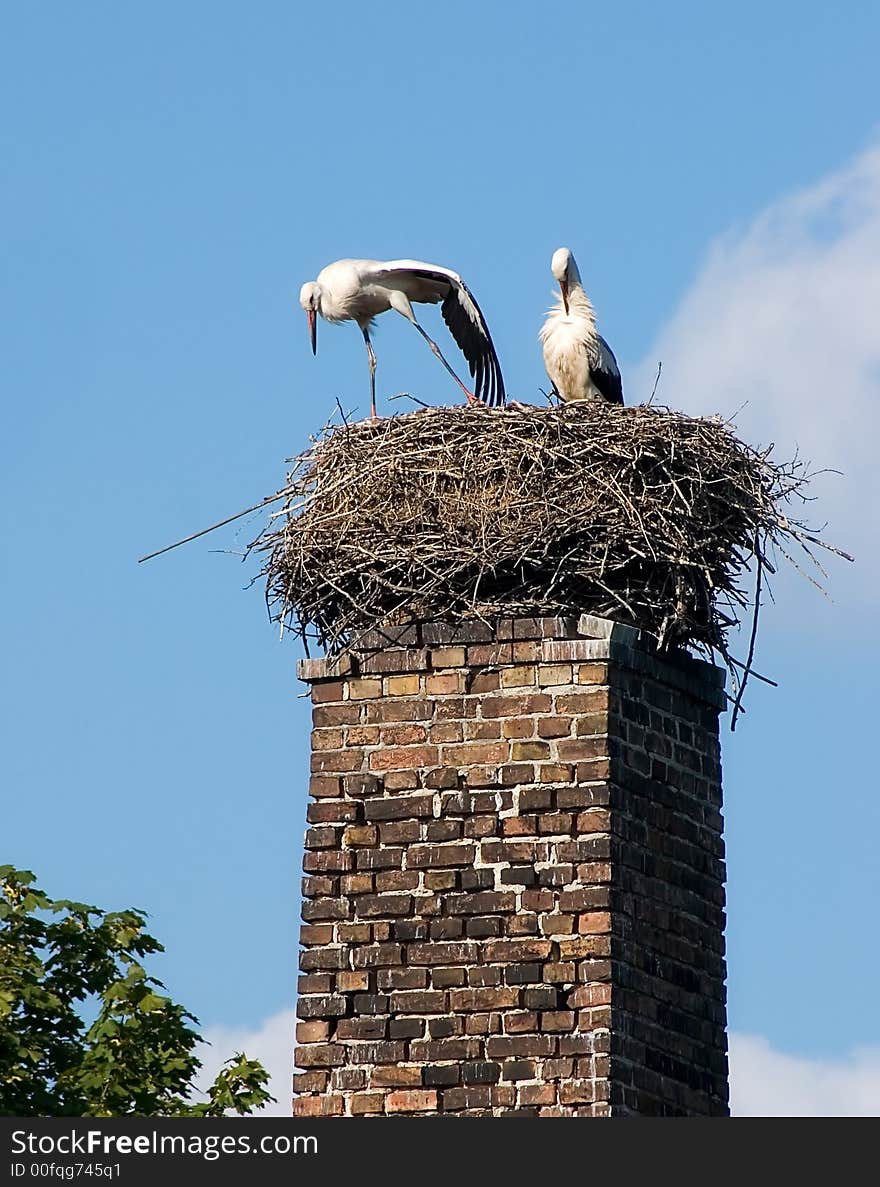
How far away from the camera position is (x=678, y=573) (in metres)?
12.8

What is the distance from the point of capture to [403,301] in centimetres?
1616

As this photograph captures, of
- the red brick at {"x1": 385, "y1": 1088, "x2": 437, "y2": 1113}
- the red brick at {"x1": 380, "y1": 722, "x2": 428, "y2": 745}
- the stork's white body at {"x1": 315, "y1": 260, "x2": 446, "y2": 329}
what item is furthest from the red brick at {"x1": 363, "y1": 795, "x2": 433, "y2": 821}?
the stork's white body at {"x1": 315, "y1": 260, "x2": 446, "y2": 329}

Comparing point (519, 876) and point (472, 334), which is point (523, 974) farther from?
point (472, 334)

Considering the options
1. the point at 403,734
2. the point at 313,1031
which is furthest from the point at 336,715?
the point at 313,1031

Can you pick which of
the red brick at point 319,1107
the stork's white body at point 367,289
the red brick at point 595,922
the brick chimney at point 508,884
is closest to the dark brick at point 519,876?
the brick chimney at point 508,884

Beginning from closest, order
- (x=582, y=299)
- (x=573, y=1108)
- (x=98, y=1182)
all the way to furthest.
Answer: (x=98, y=1182), (x=573, y=1108), (x=582, y=299)

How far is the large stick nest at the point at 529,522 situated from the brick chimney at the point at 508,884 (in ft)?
0.68

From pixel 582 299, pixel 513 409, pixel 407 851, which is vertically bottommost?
pixel 407 851

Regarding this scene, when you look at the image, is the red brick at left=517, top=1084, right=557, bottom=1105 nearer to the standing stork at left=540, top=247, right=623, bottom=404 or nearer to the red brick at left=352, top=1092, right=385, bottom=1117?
the red brick at left=352, top=1092, right=385, bottom=1117

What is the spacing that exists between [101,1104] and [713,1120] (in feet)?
22.6

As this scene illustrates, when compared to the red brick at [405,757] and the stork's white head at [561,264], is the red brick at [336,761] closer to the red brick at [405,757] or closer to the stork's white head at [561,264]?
the red brick at [405,757]

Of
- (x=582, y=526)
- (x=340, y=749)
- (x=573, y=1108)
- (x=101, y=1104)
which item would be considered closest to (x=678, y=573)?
(x=582, y=526)

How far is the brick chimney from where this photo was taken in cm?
1195

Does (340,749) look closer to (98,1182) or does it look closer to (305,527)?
(305,527)
